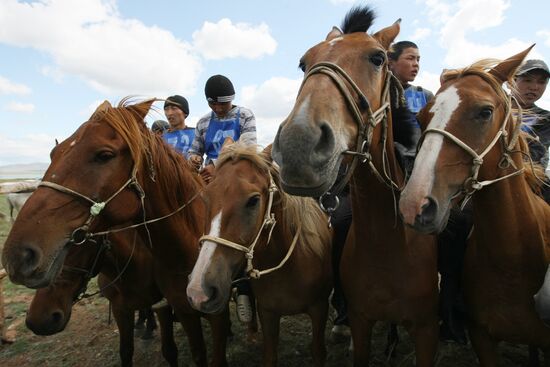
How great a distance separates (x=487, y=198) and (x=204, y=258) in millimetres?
1847

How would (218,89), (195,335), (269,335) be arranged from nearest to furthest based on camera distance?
(269,335) → (195,335) → (218,89)

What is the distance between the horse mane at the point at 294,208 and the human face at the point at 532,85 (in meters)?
2.21

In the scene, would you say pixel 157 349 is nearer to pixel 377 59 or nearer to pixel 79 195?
pixel 79 195

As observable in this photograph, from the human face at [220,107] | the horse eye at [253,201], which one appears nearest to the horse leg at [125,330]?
the horse eye at [253,201]

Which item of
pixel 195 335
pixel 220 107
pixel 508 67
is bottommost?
pixel 195 335

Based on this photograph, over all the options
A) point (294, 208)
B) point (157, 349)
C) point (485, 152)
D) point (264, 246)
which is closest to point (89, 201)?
point (264, 246)

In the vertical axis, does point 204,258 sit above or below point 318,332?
above

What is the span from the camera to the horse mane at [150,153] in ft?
9.31

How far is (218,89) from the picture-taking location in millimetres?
4656

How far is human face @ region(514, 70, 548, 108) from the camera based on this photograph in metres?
3.34

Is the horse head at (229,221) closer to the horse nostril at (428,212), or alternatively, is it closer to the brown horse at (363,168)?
the brown horse at (363,168)

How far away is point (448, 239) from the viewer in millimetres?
2922

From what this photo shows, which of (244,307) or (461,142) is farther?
(244,307)

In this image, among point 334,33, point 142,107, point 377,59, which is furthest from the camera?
point 142,107
